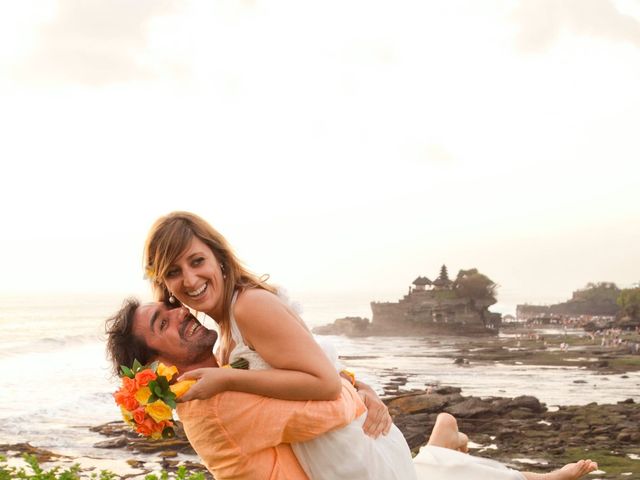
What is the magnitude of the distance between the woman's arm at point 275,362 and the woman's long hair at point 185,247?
0.58ft

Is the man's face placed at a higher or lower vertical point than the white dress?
higher

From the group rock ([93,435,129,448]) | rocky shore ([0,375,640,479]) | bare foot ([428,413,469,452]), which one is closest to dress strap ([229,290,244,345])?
bare foot ([428,413,469,452])

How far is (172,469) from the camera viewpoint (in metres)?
14.5

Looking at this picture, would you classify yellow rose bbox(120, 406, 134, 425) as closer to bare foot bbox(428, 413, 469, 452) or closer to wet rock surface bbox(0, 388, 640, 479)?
bare foot bbox(428, 413, 469, 452)

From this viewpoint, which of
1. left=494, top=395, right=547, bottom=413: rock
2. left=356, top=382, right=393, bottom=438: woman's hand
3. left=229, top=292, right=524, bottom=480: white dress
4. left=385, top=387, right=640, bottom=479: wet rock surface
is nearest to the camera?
left=229, top=292, right=524, bottom=480: white dress

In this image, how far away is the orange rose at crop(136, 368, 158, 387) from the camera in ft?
8.62

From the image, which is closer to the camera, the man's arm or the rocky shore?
the man's arm

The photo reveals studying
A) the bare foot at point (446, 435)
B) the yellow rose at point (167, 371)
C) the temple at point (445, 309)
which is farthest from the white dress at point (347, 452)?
the temple at point (445, 309)

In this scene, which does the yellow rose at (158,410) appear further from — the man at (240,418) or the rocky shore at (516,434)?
the rocky shore at (516,434)

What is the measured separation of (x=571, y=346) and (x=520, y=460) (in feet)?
92.0

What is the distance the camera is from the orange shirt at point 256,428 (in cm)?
266

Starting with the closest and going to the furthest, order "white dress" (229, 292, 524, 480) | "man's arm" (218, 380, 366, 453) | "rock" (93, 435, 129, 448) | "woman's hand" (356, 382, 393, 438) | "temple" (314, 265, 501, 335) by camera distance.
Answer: "man's arm" (218, 380, 366, 453) < "white dress" (229, 292, 524, 480) < "woman's hand" (356, 382, 393, 438) < "rock" (93, 435, 129, 448) < "temple" (314, 265, 501, 335)

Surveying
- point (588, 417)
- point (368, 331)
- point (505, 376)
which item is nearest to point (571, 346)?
point (505, 376)

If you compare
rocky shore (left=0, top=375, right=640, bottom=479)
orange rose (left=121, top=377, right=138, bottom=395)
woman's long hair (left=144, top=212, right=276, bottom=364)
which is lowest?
rocky shore (left=0, top=375, right=640, bottom=479)
